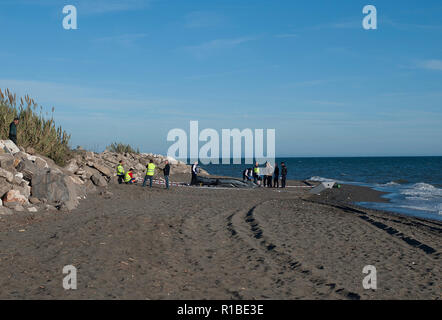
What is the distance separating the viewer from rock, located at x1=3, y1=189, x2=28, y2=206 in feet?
39.0

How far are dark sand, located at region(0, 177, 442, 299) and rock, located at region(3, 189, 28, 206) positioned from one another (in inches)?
30.9

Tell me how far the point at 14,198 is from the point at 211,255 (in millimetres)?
7023

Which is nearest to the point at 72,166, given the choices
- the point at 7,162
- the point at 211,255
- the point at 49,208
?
the point at 7,162

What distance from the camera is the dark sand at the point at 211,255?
247 inches

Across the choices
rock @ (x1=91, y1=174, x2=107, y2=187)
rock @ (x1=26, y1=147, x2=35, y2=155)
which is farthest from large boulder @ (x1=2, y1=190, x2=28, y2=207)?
rock @ (x1=91, y1=174, x2=107, y2=187)

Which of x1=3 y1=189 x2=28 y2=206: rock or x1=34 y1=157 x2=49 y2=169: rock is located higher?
x1=34 y1=157 x2=49 y2=169: rock

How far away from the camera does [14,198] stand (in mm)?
12086

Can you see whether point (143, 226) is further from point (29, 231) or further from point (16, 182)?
point (16, 182)

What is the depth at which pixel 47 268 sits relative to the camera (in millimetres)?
7098

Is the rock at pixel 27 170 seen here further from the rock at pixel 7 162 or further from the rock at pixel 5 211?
the rock at pixel 5 211

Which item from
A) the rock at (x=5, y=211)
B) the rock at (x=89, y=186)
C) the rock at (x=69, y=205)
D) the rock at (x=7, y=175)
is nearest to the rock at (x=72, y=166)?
the rock at (x=89, y=186)

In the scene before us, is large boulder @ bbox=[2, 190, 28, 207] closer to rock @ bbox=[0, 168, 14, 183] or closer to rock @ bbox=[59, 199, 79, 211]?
rock @ bbox=[0, 168, 14, 183]

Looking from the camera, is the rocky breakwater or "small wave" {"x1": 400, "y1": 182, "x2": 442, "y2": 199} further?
"small wave" {"x1": 400, "y1": 182, "x2": 442, "y2": 199}

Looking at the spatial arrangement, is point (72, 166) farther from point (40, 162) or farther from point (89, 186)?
point (40, 162)
